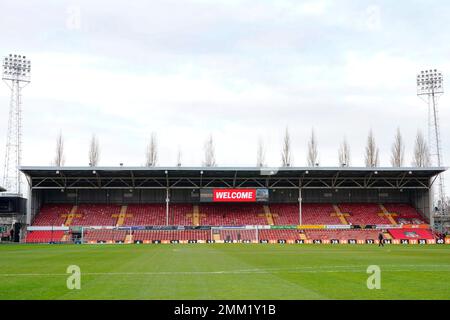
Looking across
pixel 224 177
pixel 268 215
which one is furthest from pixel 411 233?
pixel 224 177

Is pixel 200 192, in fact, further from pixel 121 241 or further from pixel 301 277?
pixel 301 277

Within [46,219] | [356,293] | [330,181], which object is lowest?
[356,293]

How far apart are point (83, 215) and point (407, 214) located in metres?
52.5

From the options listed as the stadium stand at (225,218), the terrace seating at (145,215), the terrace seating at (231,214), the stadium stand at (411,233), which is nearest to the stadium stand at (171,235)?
the stadium stand at (225,218)

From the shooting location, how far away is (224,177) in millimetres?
82000

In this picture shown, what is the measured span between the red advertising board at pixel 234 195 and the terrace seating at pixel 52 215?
24120 mm

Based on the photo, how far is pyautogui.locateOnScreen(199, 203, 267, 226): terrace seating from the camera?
80.7 meters

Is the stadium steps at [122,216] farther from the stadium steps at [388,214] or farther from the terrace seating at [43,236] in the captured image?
the stadium steps at [388,214]

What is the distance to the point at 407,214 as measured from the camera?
83938mm

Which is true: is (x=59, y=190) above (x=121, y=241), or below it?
above

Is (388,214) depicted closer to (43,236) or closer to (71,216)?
(71,216)

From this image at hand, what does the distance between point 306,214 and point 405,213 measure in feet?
54.1

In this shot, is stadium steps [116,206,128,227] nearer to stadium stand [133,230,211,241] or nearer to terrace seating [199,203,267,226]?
stadium stand [133,230,211,241]
